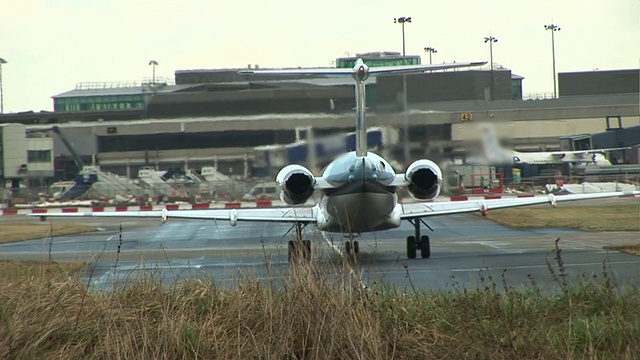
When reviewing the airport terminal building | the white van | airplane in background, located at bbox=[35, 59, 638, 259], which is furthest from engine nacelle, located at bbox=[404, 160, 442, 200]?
the white van

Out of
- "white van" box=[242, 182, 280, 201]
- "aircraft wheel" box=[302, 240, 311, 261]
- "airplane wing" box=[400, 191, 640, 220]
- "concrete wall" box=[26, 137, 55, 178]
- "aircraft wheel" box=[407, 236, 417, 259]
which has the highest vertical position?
"concrete wall" box=[26, 137, 55, 178]

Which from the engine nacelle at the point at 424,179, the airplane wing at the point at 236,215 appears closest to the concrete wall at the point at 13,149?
the airplane wing at the point at 236,215

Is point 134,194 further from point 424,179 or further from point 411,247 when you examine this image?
point 424,179

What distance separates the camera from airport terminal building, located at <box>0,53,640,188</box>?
78.4ft

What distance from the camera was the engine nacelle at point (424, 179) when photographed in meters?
17.8

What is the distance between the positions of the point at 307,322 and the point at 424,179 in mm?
10500

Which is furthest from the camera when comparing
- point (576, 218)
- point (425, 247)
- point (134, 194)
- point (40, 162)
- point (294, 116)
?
point (134, 194)

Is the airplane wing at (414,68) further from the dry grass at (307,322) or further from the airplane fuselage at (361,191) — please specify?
the dry grass at (307,322)

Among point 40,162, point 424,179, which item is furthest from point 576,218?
point 40,162

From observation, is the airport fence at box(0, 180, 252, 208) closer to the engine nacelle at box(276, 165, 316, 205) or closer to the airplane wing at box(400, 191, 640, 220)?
the airplane wing at box(400, 191, 640, 220)

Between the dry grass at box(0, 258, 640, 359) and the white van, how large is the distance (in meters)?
18.0

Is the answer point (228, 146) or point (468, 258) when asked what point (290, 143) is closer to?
point (228, 146)

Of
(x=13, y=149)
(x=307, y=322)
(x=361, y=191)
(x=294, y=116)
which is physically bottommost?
(x=307, y=322)

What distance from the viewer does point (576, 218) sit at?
99.3 feet
